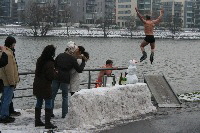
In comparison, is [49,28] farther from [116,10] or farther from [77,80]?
[77,80]

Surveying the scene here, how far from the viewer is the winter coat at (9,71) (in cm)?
998

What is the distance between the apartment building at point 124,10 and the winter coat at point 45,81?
15417 centimetres

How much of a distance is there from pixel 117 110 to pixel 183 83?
25457 millimetres

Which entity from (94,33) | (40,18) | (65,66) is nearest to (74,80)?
(65,66)

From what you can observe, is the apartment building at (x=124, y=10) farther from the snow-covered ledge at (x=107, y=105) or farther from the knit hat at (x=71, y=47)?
the knit hat at (x=71, y=47)

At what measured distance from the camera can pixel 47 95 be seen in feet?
33.1

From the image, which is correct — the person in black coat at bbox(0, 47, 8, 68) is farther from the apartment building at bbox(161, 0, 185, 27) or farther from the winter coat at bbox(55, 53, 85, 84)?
the apartment building at bbox(161, 0, 185, 27)

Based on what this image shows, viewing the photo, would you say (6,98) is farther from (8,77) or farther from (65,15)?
(65,15)

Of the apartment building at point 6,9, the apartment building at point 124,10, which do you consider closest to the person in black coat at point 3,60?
the apartment building at point 124,10

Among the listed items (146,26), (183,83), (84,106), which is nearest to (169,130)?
(84,106)

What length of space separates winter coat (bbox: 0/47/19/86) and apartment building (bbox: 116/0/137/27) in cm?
15416

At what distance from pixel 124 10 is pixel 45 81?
15910 cm

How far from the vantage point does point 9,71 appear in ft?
32.8

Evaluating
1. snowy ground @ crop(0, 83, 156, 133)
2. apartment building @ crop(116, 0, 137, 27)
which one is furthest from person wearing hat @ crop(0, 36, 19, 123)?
apartment building @ crop(116, 0, 137, 27)
